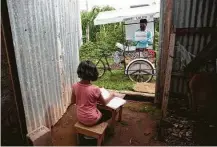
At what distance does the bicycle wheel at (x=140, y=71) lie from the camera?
812cm

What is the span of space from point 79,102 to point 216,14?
375cm

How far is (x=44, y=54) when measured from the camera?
466cm

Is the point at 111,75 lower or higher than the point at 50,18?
lower

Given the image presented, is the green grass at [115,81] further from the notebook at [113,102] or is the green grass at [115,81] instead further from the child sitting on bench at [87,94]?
the child sitting on bench at [87,94]

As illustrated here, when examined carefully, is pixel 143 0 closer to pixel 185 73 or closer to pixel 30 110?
pixel 185 73

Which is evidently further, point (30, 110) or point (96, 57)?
point (96, 57)

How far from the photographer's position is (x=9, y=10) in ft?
11.4

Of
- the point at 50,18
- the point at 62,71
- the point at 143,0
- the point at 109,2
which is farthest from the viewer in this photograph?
the point at 109,2

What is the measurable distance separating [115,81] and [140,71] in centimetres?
105

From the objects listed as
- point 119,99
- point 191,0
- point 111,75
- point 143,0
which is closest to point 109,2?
point 143,0

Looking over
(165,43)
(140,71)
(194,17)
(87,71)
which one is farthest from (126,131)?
(140,71)

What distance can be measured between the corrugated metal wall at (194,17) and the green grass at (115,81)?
2716 millimetres

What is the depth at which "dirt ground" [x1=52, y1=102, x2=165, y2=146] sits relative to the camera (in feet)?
15.5

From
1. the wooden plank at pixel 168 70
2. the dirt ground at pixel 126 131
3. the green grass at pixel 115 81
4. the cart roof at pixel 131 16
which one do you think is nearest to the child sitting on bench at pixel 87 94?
the dirt ground at pixel 126 131
